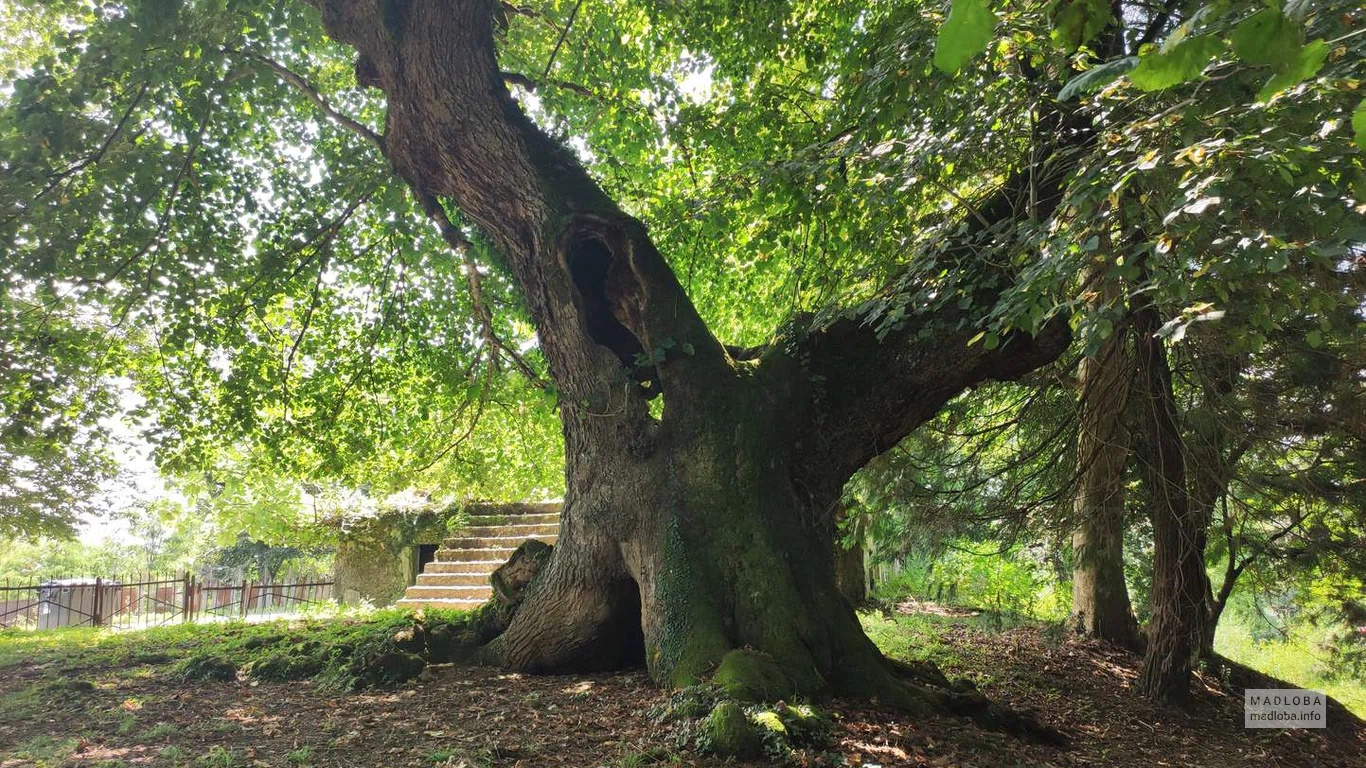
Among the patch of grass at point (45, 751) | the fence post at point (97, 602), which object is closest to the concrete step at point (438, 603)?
the patch of grass at point (45, 751)

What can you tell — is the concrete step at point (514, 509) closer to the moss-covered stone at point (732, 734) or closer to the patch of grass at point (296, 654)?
the patch of grass at point (296, 654)

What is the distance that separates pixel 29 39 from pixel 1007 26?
11.0 metres

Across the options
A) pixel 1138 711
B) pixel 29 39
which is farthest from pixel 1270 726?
pixel 29 39

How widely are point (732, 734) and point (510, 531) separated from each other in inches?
405

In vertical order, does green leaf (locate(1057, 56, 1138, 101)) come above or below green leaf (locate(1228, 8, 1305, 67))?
above

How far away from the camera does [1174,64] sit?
1.08 metres

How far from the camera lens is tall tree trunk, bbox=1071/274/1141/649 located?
607 centimetres

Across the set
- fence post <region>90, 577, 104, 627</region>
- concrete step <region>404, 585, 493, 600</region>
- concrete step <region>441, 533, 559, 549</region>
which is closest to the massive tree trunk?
concrete step <region>404, 585, 493, 600</region>

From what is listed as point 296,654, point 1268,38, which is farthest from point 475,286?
point 1268,38

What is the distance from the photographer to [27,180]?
5.52 metres

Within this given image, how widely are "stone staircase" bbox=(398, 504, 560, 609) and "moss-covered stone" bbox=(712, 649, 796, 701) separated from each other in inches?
228

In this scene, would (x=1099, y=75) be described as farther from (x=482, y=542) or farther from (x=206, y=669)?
(x=482, y=542)

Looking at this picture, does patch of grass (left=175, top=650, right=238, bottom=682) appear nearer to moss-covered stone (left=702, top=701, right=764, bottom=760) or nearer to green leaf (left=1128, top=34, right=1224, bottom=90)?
moss-covered stone (left=702, top=701, right=764, bottom=760)

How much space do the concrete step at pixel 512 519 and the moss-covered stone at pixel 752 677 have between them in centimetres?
916
